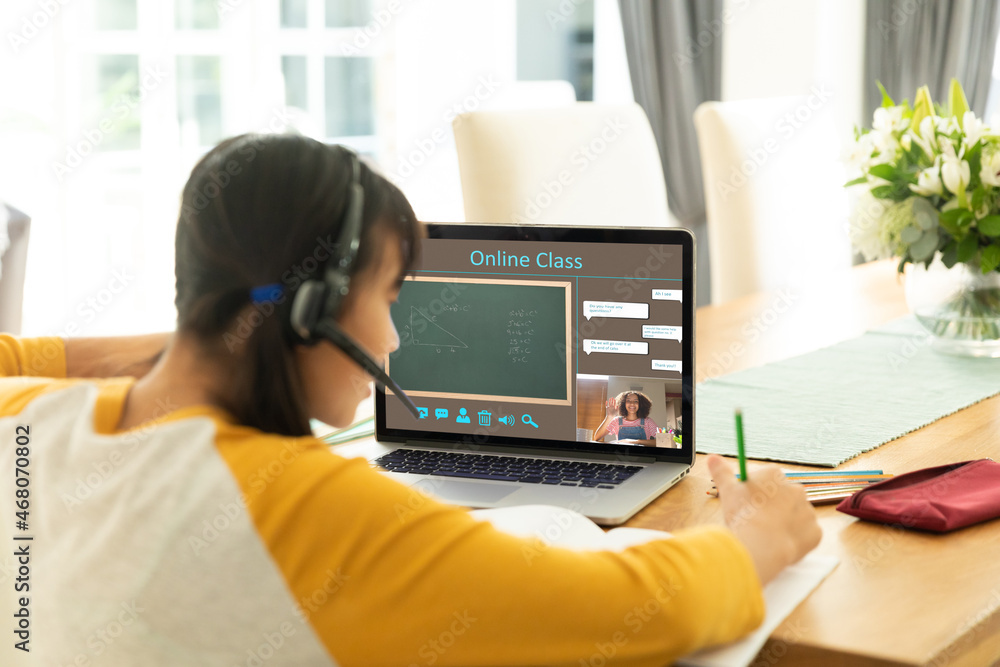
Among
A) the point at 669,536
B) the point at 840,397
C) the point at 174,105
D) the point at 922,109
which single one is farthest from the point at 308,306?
the point at 174,105

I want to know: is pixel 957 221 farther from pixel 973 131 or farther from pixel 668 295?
pixel 668 295

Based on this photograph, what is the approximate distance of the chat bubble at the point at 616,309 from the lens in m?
1.12

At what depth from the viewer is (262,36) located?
3508 millimetres

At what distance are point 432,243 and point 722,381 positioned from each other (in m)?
0.55

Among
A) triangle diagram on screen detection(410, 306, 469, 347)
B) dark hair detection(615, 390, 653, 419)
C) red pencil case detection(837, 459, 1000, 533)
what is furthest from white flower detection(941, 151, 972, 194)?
triangle diagram on screen detection(410, 306, 469, 347)

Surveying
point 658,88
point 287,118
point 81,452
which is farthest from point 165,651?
point 658,88

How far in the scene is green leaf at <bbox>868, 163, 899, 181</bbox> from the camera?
1526 mm

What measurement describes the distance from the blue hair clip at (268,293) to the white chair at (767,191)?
183cm

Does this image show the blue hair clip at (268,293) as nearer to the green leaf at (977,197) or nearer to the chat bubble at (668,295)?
the chat bubble at (668,295)

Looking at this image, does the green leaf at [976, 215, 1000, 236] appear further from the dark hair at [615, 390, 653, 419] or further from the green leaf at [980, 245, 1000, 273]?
the dark hair at [615, 390, 653, 419]

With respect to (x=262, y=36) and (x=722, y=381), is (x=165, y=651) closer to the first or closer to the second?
(x=722, y=381)

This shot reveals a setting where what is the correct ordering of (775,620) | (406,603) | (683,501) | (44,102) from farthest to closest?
1. (44,102)
2. (683,501)
3. (775,620)
4. (406,603)

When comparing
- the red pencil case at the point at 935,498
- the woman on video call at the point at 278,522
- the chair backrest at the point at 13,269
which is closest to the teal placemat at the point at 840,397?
the red pencil case at the point at 935,498

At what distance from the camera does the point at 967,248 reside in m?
1.49
